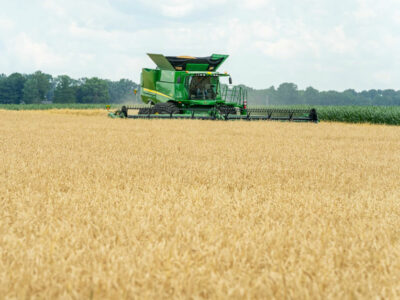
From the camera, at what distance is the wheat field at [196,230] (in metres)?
2.57

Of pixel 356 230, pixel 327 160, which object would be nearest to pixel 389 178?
pixel 327 160

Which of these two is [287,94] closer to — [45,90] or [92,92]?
[92,92]

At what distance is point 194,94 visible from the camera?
22078 millimetres

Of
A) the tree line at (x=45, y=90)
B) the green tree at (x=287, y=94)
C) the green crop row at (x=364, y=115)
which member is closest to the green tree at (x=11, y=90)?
the tree line at (x=45, y=90)

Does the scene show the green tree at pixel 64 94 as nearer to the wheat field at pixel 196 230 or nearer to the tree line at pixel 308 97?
the tree line at pixel 308 97

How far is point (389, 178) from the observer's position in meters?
6.71

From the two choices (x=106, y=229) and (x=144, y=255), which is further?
(x=106, y=229)

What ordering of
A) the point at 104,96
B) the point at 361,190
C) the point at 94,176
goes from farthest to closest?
the point at 104,96
the point at 94,176
the point at 361,190

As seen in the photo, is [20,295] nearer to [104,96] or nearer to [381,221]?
[381,221]

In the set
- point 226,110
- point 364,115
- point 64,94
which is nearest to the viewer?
point 226,110

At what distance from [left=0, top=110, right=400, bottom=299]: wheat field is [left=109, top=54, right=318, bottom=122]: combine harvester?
13.5 metres

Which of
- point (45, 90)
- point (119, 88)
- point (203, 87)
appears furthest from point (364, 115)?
point (119, 88)

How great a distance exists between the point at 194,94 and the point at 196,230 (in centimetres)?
1880

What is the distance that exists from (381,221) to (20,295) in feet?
9.39
